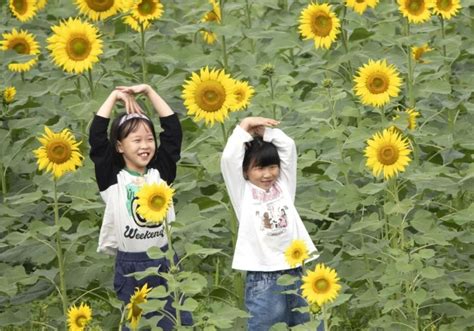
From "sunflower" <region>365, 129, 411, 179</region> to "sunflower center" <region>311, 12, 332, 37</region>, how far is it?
996mm

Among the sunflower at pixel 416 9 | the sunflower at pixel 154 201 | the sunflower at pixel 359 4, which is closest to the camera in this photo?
the sunflower at pixel 154 201

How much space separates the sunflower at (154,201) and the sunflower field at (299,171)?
0.41 feet

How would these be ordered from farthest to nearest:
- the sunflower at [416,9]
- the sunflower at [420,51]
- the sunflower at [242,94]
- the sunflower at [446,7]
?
the sunflower at [420,51]
the sunflower at [446,7]
the sunflower at [416,9]
the sunflower at [242,94]

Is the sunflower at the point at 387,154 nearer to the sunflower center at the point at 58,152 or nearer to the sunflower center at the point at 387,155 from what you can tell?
the sunflower center at the point at 387,155

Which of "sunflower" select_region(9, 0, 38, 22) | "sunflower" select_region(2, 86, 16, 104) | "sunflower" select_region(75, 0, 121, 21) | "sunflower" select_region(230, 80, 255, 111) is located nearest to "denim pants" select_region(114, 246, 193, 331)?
"sunflower" select_region(230, 80, 255, 111)

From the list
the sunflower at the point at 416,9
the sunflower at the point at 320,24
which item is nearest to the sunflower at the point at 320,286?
the sunflower at the point at 320,24

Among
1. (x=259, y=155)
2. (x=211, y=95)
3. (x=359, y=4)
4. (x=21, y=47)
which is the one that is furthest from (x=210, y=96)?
(x=21, y=47)

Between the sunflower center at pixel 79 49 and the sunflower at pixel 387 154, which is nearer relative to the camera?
the sunflower at pixel 387 154

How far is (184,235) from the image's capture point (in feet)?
24.0

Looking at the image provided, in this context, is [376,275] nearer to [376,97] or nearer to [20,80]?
[376,97]

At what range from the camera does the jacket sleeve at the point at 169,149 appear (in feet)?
22.1

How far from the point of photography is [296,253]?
20.6 feet

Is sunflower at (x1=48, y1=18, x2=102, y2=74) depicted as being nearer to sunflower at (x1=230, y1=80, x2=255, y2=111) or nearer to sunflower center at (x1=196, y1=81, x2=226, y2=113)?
sunflower center at (x1=196, y1=81, x2=226, y2=113)

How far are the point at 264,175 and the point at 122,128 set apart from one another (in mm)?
631
